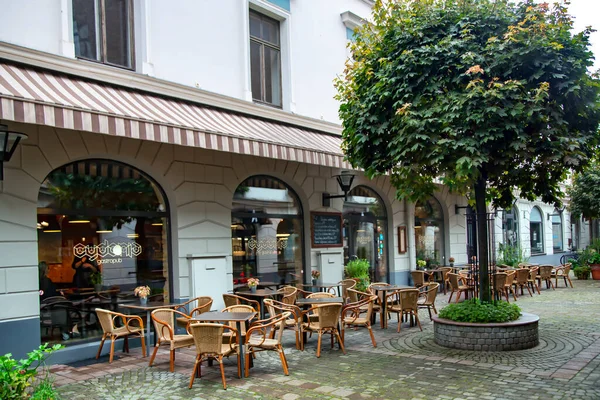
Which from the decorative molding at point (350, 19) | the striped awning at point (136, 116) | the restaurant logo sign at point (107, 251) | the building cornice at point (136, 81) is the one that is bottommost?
the restaurant logo sign at point (107, 251)

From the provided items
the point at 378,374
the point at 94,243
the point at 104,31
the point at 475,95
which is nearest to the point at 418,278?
the point at 378,374

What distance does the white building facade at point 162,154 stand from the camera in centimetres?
716

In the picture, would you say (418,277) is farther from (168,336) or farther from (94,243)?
(94,243)

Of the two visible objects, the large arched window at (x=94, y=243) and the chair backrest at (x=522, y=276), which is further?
the chair backrest at (x=522, y=276)

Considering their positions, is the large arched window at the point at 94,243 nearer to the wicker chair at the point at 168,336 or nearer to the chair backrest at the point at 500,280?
the wicker chair at the point at 168,336

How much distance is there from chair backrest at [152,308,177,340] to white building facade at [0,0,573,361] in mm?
1535

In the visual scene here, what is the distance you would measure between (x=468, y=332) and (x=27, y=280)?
6.26 m

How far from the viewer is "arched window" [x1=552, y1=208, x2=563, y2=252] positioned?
25.8 metres

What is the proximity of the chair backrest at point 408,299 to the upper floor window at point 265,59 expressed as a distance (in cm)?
505

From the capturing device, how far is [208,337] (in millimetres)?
6066

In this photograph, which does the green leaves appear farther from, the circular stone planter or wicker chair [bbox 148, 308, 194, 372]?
wicker chair [bbox 148, 308, 194, 372]

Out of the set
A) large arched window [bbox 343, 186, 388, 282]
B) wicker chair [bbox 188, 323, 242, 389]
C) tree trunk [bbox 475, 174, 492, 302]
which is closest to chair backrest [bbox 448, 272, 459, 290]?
large arched window [bbox 343, 186, 388, 282]

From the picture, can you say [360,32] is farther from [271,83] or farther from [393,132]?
[271,83]

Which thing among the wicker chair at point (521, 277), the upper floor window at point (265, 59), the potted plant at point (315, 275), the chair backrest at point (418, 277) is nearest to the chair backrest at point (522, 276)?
the wicker chair at point (521, 277)
